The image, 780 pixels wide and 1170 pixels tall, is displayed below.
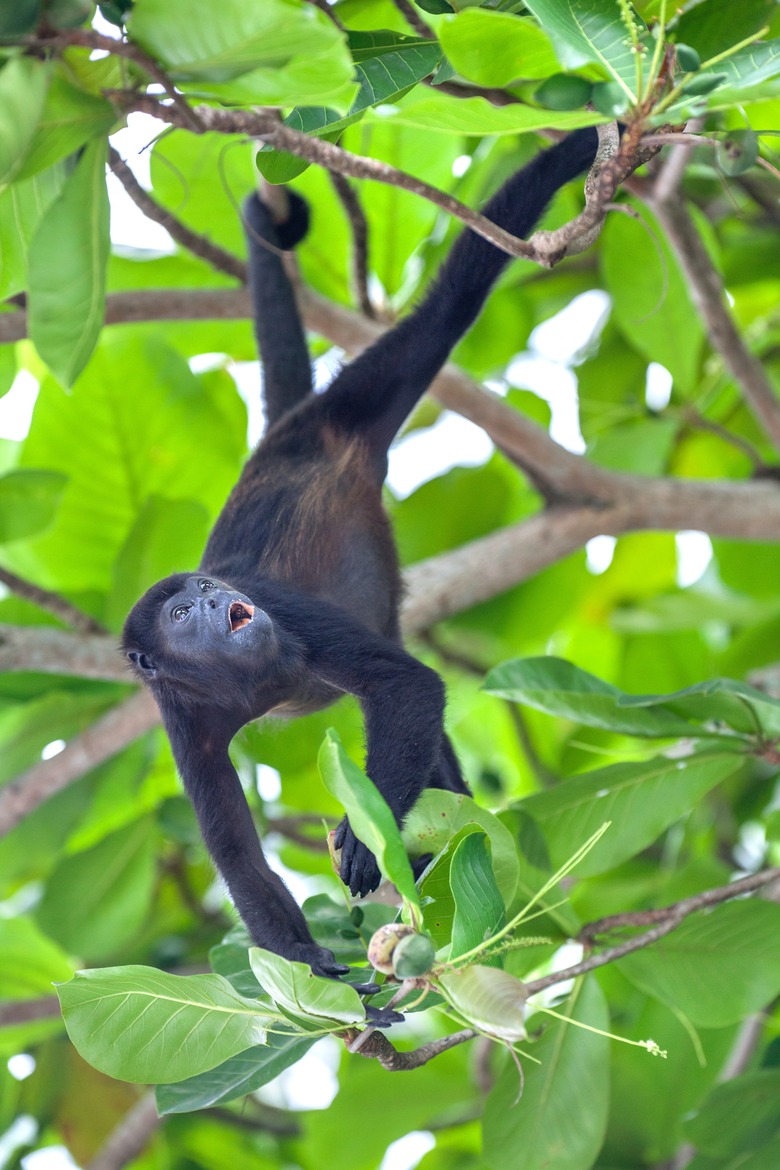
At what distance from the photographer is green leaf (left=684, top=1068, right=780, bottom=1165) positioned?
2189 millimetres

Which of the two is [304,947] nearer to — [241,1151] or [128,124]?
[128,124]

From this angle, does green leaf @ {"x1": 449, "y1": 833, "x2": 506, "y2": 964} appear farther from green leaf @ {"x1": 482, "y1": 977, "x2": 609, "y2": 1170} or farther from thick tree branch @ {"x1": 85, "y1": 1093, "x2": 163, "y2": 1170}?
thick tree branch @ {"x1": 85, "y1": 1093, "x2": 163, "y2": 1170}

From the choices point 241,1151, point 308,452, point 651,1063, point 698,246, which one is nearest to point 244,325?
point 308,452

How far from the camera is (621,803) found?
215 centimetres

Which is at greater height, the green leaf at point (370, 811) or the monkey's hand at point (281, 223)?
the monkey's hand at point (281, 223)

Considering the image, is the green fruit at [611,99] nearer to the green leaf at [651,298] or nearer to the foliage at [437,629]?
the foliage at [437,629]

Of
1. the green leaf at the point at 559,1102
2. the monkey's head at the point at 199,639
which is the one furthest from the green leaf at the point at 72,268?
the green leaf at the point at 559,1102

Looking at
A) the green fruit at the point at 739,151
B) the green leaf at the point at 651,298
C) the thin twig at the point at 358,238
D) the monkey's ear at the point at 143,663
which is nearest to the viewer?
the green fruit at the point at 739,151

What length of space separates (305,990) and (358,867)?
0.43 m

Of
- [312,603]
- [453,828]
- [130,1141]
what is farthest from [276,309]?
[130,1141]

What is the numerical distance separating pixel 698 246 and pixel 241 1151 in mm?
3090

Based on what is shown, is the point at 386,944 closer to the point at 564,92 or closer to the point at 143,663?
the point at 564,92

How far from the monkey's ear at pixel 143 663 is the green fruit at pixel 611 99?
150 centimetres

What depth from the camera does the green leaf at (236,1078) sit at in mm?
1653
